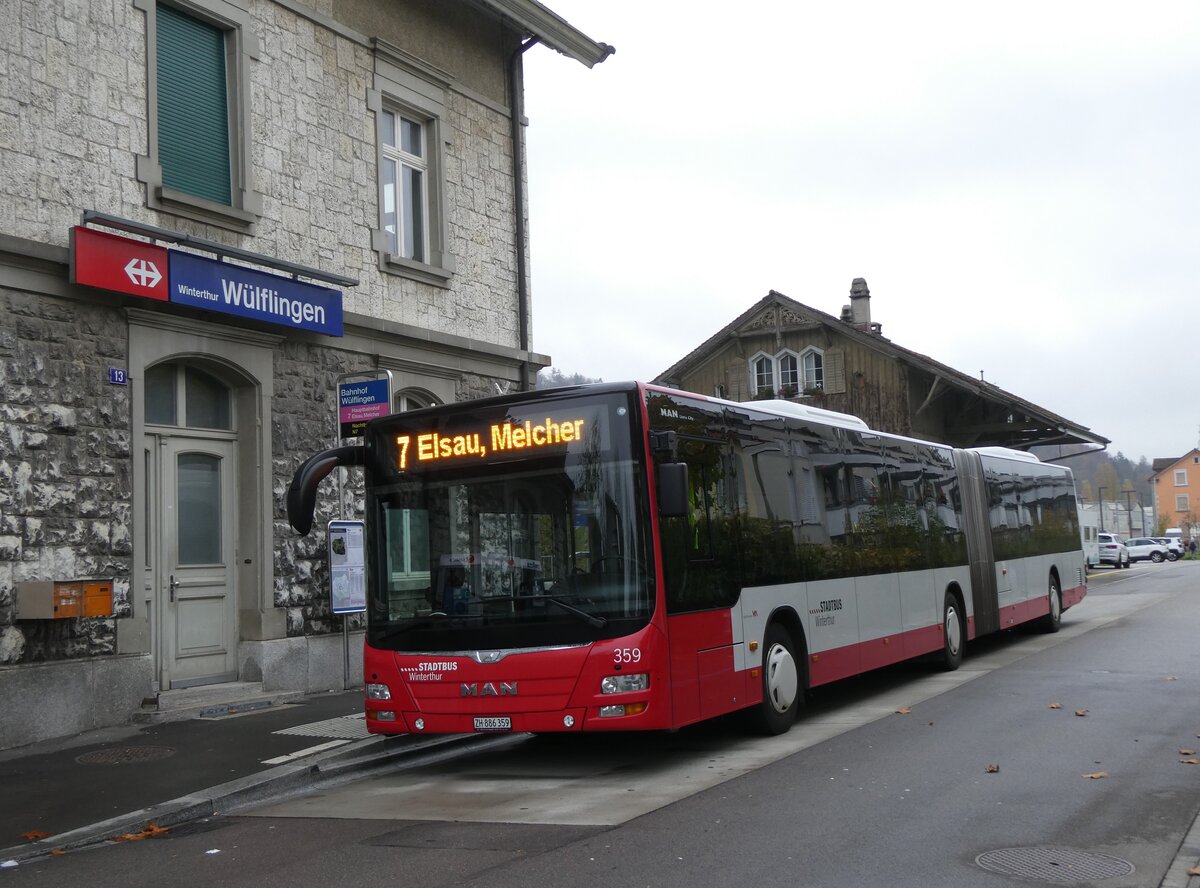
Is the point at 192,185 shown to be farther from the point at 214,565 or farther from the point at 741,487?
the point at 741,487

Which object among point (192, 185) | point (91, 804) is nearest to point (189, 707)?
point (91, 804)

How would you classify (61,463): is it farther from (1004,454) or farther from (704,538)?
(1004,454)

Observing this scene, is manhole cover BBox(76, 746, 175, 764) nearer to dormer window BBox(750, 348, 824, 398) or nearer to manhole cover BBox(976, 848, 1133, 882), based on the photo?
manhole cover BBox(976, 848, 1133, 882)

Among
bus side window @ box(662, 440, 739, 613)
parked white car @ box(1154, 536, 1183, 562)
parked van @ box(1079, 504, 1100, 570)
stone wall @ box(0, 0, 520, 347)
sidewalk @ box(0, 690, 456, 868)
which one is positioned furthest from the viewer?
parked white car @ box(1154, 536, 1183, 562)

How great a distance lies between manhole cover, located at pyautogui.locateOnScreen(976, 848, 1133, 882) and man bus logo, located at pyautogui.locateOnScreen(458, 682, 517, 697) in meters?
3.61

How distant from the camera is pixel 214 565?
1312 centimetres

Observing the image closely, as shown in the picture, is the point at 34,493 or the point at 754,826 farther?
the point at 34,493

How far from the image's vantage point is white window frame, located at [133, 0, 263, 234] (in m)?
12.3

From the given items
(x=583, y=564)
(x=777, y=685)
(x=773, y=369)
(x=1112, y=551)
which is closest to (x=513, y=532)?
(x=583, y=564)

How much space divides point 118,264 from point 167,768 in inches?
184

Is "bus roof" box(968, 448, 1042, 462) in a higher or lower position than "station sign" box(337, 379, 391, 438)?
lower

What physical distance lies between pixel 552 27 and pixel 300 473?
34.0ft

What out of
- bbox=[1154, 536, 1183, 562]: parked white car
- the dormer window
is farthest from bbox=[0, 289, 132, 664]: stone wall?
bbox=[1154, 536, 1183, 562]: parked white car

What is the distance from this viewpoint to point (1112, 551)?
6147cm
